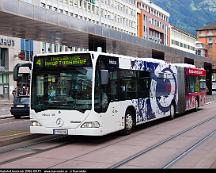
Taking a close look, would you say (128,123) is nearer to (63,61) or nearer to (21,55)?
(63,61)

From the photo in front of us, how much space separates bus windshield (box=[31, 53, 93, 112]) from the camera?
1312 centimetres

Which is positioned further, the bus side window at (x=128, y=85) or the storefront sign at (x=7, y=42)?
the storefront sign at (x=7, y=42)

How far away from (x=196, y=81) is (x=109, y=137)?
1415 cm

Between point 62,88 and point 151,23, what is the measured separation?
113 meters

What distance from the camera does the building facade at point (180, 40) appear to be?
14212cm

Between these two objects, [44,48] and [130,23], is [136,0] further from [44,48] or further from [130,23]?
[44,48]

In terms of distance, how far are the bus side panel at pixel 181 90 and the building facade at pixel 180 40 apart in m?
116

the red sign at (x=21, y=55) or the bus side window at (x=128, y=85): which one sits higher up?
the red sign at (x=21, y=55)

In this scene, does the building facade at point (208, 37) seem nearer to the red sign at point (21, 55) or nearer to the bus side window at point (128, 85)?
the red sign at point (21, 55)

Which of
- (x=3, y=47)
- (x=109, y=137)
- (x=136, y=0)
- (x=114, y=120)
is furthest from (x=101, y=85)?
(x=136, y=0)

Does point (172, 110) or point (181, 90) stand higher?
point (181, 90)

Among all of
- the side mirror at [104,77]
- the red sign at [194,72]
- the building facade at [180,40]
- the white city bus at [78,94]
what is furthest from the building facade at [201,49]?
the side mirror at [104,77]

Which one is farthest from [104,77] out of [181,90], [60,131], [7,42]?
[7,42]

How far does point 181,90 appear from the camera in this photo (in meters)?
24.4
